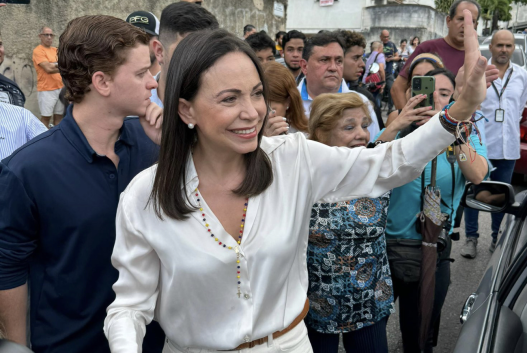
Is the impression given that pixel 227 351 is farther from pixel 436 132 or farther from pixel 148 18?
pixel 148 18

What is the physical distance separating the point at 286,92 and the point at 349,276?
1259mm

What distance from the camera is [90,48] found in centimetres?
192

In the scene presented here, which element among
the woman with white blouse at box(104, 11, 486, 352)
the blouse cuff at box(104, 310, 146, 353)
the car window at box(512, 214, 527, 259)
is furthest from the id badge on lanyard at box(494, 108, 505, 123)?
the blouse cuff at box(104, 310, 146, 353)

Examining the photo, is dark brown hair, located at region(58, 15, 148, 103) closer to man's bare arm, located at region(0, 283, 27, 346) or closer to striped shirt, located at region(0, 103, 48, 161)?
man's bare arm, located at region(0, 283, 27, 346)

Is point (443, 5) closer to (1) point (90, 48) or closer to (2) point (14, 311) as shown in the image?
(1) point (90, 48)

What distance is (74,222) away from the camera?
73.9 inches

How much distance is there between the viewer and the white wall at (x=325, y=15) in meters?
31.0

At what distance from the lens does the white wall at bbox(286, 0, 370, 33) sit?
31.0 m

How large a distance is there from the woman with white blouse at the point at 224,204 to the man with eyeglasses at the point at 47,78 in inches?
257

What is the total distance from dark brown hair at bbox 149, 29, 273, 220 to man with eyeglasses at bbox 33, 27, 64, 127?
648 cm

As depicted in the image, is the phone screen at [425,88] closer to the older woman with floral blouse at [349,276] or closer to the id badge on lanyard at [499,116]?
the older woman with floral blouse at [349,276]

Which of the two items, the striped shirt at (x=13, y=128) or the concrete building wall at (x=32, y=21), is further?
the concrete building wall at (x=32, y=21)

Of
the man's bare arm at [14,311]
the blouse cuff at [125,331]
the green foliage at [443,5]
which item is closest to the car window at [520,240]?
the blouse cuff at [125,331]

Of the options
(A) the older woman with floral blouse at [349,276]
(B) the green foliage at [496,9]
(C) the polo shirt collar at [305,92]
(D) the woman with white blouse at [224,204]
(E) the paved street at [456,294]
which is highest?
(B) the green foliage at [496,9]
